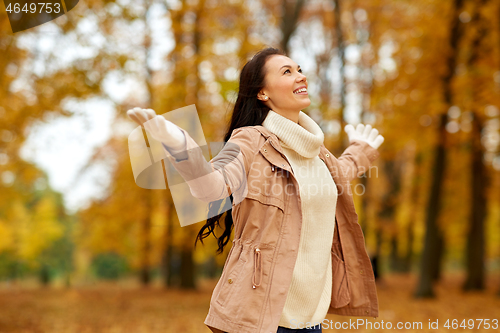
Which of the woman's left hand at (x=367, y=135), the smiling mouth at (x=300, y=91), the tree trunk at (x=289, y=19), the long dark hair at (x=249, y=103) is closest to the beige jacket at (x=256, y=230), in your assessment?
the long dark hair at (x=249, y=103)

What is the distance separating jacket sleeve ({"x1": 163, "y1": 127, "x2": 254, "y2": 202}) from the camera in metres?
1.47

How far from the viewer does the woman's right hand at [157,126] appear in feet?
4.56

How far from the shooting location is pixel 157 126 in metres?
1.41

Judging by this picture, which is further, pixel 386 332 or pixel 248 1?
pixel 248 1

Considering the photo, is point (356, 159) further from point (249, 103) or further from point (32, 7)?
point (32, 7)

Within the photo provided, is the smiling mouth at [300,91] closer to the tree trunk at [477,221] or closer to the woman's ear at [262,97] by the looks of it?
the woman's ear at [262,97]

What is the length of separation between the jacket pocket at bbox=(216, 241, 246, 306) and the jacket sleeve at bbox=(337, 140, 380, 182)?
0.87 m

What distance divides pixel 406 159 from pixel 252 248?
702 inches

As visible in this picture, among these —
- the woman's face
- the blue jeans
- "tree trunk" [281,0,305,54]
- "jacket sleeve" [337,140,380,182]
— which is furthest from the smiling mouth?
"tree trunk" [281,0,305,54]

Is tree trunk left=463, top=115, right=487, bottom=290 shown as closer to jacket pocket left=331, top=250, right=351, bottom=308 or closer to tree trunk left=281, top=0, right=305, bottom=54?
tree trunk left=281, top=0, right=305, bottom=54

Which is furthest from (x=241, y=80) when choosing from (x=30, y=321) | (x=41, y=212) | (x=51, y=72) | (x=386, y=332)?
(x=41, y=212)

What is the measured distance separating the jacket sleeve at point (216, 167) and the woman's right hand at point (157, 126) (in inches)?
1.3

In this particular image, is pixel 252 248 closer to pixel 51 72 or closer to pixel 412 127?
pixel 51 72

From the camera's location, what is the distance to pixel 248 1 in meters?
11.4
